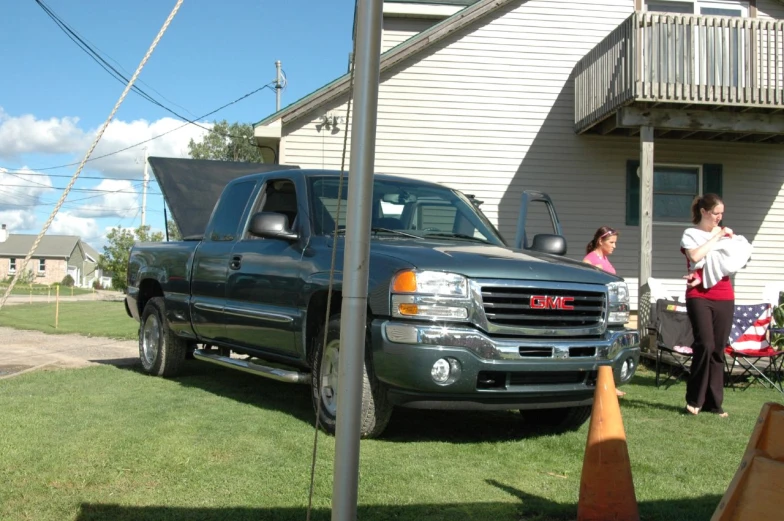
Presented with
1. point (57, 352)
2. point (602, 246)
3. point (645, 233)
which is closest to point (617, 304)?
point (602, 246)

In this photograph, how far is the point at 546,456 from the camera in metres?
5.26

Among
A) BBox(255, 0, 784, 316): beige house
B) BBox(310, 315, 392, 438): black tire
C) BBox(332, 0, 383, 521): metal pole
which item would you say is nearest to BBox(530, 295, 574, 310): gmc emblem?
BBox(310, 315, 392, 438): black tire

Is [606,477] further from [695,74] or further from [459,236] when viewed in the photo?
[695,74]

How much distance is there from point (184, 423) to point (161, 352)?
2749mm

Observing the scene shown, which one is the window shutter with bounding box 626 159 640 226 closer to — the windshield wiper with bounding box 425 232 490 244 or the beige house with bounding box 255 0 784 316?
the beige house with bounding box 255 0 784 316

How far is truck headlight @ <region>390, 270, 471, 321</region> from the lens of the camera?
508 cm

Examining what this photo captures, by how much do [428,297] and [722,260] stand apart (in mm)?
3075

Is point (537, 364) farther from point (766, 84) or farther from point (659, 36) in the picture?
point (766, 84)

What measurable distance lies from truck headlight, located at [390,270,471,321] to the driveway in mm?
5885

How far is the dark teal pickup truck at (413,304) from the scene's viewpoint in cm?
509

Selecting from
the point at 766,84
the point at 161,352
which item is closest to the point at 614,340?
the point at 161,352

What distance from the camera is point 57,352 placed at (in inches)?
491

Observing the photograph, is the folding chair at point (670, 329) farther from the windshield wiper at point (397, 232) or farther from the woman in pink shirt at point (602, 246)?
the windshield wiper at point (397, 232)

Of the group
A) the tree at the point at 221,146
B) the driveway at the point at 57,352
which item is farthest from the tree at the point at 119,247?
the driveway at the point at 57,352
